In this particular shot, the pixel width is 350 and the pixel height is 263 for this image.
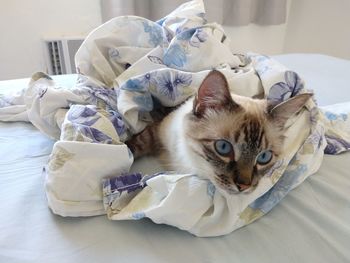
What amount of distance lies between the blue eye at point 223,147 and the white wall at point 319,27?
235 cm

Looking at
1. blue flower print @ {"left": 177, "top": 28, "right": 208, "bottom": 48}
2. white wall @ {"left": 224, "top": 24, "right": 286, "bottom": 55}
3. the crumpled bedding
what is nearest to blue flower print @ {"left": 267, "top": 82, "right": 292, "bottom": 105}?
the crumpled bedding

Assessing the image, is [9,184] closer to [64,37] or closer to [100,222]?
[100,222]

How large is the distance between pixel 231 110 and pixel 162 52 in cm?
35

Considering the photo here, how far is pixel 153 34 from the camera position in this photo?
3.32ft

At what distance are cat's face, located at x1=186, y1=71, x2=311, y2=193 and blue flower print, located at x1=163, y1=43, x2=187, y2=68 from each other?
225 millimetres

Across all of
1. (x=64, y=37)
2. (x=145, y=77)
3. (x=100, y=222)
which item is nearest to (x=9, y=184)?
(x=100, y=222)

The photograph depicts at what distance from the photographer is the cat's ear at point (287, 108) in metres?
0.64

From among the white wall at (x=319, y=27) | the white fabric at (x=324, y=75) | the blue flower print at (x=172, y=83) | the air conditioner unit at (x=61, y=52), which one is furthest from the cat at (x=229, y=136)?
the white wall at (x=319, y=27)

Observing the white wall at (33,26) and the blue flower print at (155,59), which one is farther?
the white wall at (33,26)

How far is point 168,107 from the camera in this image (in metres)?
0.91

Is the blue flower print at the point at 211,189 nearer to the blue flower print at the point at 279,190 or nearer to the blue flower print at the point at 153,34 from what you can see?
the blue flower print at the point at 279,190

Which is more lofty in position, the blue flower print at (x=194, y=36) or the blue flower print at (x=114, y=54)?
the blue flower print at (x=194, y=36)

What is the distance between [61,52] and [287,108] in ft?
5.95

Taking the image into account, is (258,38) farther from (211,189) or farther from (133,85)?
(211,189)
